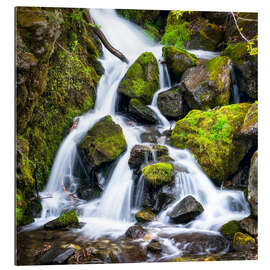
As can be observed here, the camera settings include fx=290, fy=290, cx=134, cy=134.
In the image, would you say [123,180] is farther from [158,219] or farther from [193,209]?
[193,209]

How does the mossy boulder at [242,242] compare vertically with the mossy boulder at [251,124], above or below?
below

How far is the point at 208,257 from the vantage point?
3.46 meters

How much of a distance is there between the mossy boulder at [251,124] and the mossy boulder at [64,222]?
2704mm

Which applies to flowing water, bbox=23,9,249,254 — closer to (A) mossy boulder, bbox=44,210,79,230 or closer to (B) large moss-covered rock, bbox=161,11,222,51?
(A) mossy boulder, bbox=44,210,79,230

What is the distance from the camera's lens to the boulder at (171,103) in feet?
17.3

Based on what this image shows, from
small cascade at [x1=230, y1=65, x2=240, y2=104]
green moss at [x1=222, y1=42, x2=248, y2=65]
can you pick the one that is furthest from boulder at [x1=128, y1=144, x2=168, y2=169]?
green moss at [x1=222, y1=42, x2=248, y2=65]

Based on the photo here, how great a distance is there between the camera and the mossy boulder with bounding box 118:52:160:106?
518 centimetres

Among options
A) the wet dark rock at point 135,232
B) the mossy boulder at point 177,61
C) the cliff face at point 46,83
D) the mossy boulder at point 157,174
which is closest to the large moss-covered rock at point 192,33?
the mossy boulder at point 177,61

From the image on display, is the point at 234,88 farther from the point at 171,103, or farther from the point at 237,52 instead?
the point at 171,103

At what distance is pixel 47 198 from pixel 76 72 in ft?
6.81

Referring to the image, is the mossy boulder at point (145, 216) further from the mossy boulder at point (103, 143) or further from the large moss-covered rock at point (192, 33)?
the large moss-covered rock at point (192, 33)

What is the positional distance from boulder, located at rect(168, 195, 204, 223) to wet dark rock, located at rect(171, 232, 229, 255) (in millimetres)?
212

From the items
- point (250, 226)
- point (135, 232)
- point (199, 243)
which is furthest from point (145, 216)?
point (250, 226)
